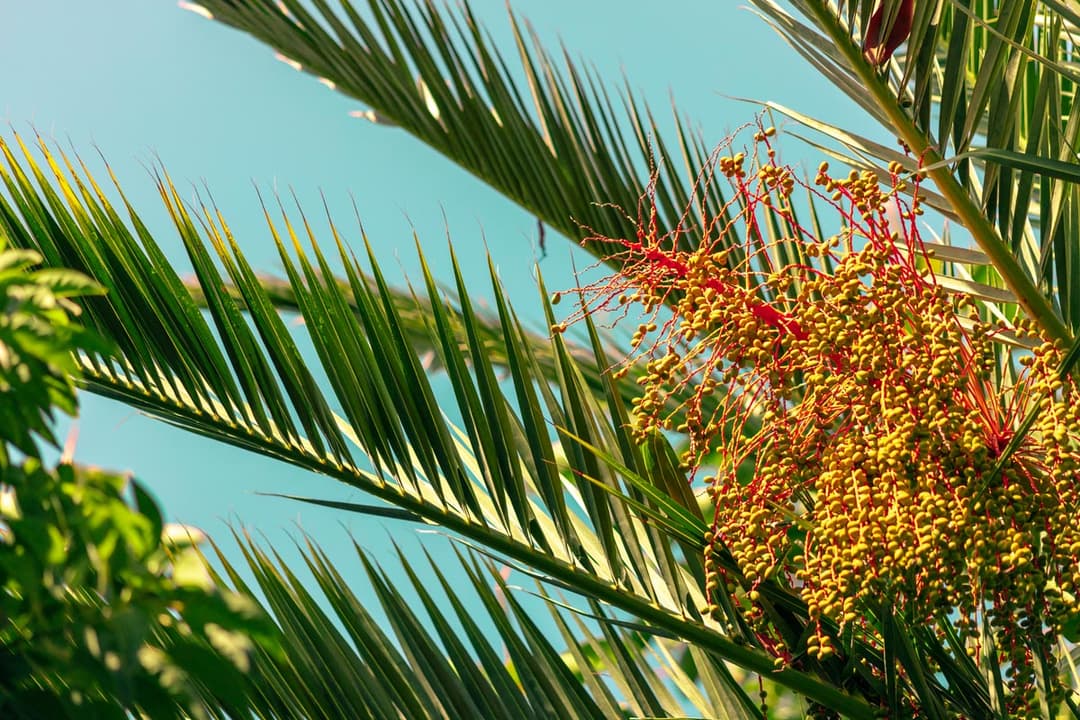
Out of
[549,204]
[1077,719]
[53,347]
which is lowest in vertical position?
[1077,719]

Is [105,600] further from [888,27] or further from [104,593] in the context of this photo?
[888,27]

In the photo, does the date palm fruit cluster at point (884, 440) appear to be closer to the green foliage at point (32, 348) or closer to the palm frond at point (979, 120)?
the palm frond at point (979, 120)

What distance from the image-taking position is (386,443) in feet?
5.70

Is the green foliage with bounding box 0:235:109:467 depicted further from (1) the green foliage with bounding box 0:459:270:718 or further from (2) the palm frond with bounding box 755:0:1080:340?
(2) the palm frond with bounding box 755:0:1080:340

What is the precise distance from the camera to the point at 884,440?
118cm

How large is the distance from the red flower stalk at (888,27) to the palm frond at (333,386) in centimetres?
62

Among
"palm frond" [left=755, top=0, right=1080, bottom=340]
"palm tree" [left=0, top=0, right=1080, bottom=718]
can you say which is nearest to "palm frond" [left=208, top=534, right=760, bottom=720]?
"palm tree" [left=0, top=0, right=1080, bottom=718]

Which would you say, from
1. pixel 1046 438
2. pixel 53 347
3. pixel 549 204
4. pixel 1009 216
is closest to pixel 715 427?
pixel 1046 438

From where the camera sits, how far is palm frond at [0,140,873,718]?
1703 mm

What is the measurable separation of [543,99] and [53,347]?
2104 mm

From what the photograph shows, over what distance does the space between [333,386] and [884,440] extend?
0.86 meters

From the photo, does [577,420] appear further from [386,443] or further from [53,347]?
[53,347]

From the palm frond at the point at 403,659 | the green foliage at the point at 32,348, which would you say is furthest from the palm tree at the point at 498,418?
the green foliage at the point at 32,348

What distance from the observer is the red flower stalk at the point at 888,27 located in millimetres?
1749
